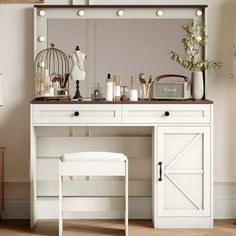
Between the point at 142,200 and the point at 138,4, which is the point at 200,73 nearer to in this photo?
the point at 138,4

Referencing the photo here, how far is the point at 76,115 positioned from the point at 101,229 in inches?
34.0

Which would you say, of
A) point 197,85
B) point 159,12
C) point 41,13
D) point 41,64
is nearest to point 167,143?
point 197,85

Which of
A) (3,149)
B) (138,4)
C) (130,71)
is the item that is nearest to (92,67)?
(130,71)

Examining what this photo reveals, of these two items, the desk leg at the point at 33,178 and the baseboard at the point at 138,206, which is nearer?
the desk leg at the point at 33,178

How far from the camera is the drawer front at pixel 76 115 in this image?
4.60 metres

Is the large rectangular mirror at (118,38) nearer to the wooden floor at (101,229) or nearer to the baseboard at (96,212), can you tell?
the baseboard at (96,212)

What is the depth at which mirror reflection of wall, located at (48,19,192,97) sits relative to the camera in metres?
4.97

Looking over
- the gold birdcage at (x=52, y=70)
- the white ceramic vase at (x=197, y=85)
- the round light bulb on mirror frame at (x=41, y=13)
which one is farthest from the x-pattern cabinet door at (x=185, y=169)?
the round light bulb on mirror frame at (x=41, y=13)

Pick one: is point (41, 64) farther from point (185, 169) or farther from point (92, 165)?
point (185, 169)

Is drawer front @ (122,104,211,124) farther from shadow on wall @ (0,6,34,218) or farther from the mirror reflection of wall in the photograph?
shadow on wall @ (0,6,34,218)

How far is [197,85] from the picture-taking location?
4.79m

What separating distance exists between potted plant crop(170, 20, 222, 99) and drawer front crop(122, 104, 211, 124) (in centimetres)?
21

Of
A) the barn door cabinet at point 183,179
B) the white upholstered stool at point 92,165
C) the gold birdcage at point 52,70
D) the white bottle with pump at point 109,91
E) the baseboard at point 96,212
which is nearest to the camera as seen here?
the white upholstered stool at point 92,165

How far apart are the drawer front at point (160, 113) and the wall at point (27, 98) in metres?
0.47
